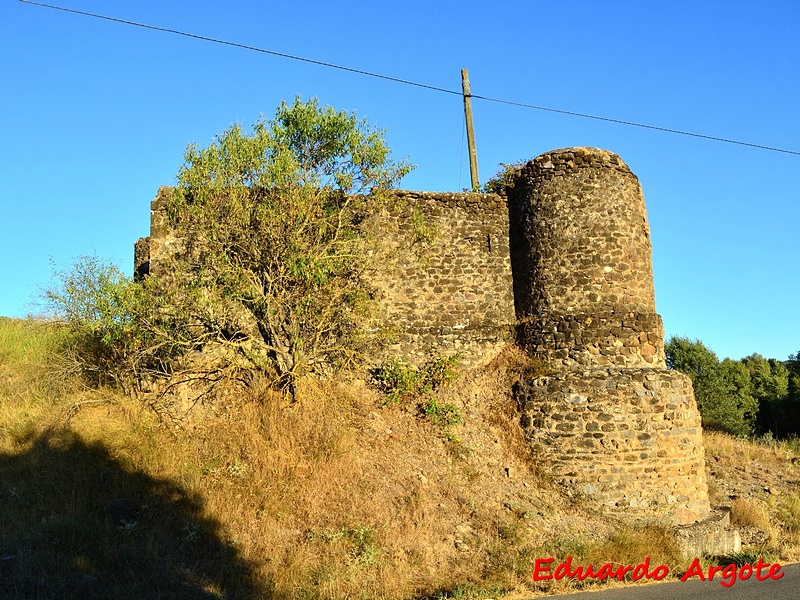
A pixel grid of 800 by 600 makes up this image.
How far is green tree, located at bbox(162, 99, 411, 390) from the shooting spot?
11.5 m

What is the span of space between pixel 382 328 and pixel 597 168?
511 cm

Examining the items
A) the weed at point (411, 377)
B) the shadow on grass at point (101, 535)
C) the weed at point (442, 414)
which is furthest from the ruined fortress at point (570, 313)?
the shadow on grass at point (101, 535)

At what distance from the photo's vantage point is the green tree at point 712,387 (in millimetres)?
35438

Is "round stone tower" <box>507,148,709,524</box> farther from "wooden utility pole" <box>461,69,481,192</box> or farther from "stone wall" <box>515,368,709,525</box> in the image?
"wooden utility pole" <box>461,69,481,192</box>

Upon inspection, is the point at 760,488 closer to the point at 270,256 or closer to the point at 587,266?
the point at 587,266

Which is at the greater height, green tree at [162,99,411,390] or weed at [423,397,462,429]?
green tree at [162,99,411,390]

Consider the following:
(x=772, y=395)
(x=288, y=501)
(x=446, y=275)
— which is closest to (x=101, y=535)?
(x=288, y=501)

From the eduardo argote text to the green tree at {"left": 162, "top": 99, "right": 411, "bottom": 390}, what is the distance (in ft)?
15.5

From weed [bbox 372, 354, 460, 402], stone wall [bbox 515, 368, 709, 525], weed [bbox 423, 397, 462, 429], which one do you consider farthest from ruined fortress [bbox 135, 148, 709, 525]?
weed [bbox 423, 397, 462, 429]

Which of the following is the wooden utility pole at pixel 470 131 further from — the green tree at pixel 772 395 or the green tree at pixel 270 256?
the green tree at pixel 772 395

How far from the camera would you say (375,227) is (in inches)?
534

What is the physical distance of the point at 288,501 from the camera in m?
9.91

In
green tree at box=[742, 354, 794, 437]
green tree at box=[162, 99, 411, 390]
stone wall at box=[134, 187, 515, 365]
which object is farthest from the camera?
green tree at box=[742, 354, 794, 437]

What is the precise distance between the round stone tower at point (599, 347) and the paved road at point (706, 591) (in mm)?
2602
